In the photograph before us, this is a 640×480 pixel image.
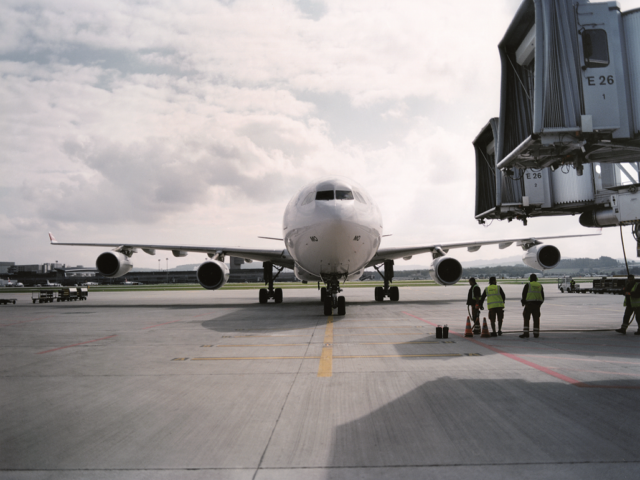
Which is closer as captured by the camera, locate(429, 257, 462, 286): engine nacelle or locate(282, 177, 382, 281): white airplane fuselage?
locate(282, 177, 382, 281): white airplane fuselage

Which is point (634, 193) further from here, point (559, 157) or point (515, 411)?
point (515, 411)

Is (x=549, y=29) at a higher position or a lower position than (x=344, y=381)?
higher

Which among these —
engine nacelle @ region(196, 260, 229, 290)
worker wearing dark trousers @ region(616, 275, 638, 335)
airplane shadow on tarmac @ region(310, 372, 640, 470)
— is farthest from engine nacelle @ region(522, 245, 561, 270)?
airplane shadow on tarmac @ region(310, 372, 640, 470)

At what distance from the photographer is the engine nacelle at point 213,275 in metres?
20.1

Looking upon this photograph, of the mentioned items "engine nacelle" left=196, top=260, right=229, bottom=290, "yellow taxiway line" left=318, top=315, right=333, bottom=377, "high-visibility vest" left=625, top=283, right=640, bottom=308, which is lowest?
"yellow taxiway line" left=318, top=315, right=333, bottom=377

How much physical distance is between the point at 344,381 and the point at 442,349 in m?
3.24

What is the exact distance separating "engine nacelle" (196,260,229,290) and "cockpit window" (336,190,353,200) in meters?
8.16

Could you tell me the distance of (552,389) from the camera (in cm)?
551

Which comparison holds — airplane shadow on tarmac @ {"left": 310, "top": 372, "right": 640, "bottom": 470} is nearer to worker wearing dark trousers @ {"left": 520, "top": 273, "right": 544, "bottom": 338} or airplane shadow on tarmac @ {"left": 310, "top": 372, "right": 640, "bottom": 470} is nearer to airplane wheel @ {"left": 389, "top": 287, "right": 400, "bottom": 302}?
worker wearing dark trousers @ {"left": 520, "top": 273, "right": 544, "bottom": 338}

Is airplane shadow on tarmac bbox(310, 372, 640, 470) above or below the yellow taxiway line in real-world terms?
below

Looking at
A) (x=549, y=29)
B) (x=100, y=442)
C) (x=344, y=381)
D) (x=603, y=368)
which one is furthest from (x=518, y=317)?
(x=100, y=442)

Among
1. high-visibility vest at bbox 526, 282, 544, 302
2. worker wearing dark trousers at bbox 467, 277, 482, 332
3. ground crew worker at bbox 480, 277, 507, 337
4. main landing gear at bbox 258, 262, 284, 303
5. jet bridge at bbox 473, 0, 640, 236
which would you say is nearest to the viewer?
jet bridge at bbox 473, 0, 640, 236

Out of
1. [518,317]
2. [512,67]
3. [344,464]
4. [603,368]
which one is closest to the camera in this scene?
[344,464]

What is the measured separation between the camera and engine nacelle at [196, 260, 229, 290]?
Answer: 20.1 meters
